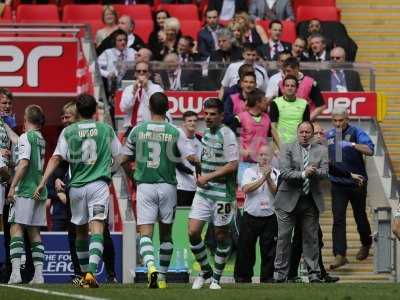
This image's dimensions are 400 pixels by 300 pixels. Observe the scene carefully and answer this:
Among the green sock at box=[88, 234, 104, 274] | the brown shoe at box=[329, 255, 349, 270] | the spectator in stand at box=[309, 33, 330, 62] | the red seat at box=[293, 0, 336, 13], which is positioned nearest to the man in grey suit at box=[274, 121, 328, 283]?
the brown shoe at box=[329, 255, 349, 270]

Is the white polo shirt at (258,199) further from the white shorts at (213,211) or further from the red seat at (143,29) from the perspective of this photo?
the red seat at (143,29)

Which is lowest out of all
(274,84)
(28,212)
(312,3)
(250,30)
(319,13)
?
(28,212)

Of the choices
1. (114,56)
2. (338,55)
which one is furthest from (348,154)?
(114,56)

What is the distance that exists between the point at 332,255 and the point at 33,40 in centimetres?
557

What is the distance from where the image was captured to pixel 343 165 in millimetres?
22922

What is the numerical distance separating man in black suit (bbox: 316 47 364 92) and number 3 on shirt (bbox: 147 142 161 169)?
24.1 ft

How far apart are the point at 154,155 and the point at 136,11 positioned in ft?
38.1

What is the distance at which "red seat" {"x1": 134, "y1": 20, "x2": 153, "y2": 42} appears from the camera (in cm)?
2905

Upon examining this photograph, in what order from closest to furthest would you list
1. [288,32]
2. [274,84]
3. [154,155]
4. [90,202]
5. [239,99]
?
1. [90,202]
2. [154,155]
3. [239,99]
4. [274,84]
5. [288,32]

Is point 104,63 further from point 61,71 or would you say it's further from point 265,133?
point 265,133

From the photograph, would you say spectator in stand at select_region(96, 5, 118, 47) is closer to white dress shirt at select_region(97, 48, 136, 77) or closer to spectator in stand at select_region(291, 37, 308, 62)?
white dress shirt at select_region(97, 48, 136, 77)

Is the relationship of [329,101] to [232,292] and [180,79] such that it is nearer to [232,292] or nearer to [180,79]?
[180,79]

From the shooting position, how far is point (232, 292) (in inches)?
690

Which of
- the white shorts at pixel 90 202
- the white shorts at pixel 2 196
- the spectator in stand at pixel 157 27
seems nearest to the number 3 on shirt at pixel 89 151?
the white shorts at pixel 90 202
